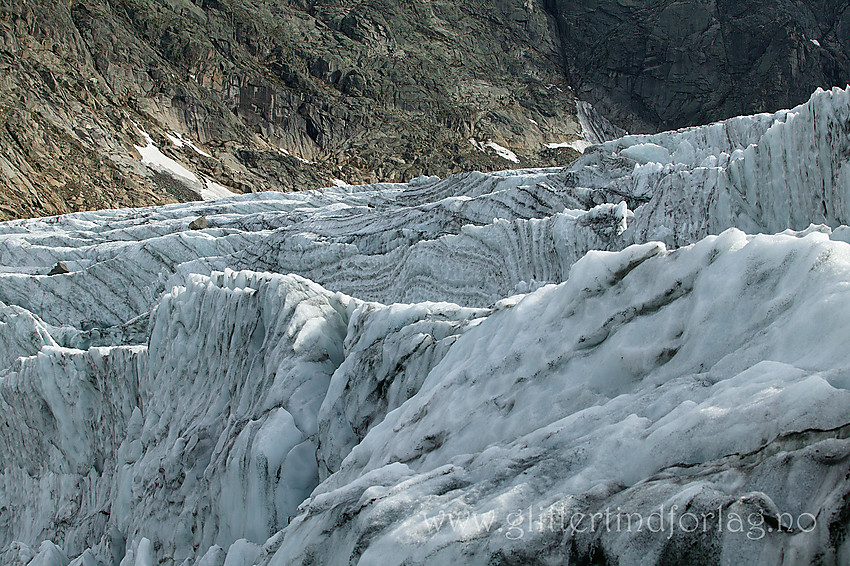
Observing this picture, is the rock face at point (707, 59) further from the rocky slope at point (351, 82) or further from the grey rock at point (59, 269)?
the grey rock at point (59, 269)

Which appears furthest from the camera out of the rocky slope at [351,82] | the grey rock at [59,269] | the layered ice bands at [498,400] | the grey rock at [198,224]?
the rocky slope at [351,82]

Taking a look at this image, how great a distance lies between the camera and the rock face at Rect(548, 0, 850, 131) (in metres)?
73.2

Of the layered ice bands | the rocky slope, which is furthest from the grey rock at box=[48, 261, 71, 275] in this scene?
the rocky slope

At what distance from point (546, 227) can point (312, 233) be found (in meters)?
6.98

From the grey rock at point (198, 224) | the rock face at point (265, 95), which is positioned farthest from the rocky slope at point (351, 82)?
the grey rock at point (198, 224)

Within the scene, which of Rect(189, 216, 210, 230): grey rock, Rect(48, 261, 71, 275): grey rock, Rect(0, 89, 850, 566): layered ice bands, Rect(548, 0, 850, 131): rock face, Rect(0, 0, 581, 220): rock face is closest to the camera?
Rect(0, 89, 850, 566): layered ice bands

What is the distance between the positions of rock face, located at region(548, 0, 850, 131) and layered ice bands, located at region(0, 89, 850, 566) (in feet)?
226

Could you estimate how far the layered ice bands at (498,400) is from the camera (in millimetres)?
2535

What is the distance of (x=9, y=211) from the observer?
34188 millimetres

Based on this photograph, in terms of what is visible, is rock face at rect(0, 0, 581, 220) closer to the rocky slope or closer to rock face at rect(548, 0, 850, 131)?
the rocky slope

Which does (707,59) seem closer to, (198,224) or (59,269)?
(198,224)

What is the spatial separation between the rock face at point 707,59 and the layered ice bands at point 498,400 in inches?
2708

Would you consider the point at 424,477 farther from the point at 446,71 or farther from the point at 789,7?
the point at 789,7

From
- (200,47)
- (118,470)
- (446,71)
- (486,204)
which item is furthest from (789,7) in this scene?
(118,470)
